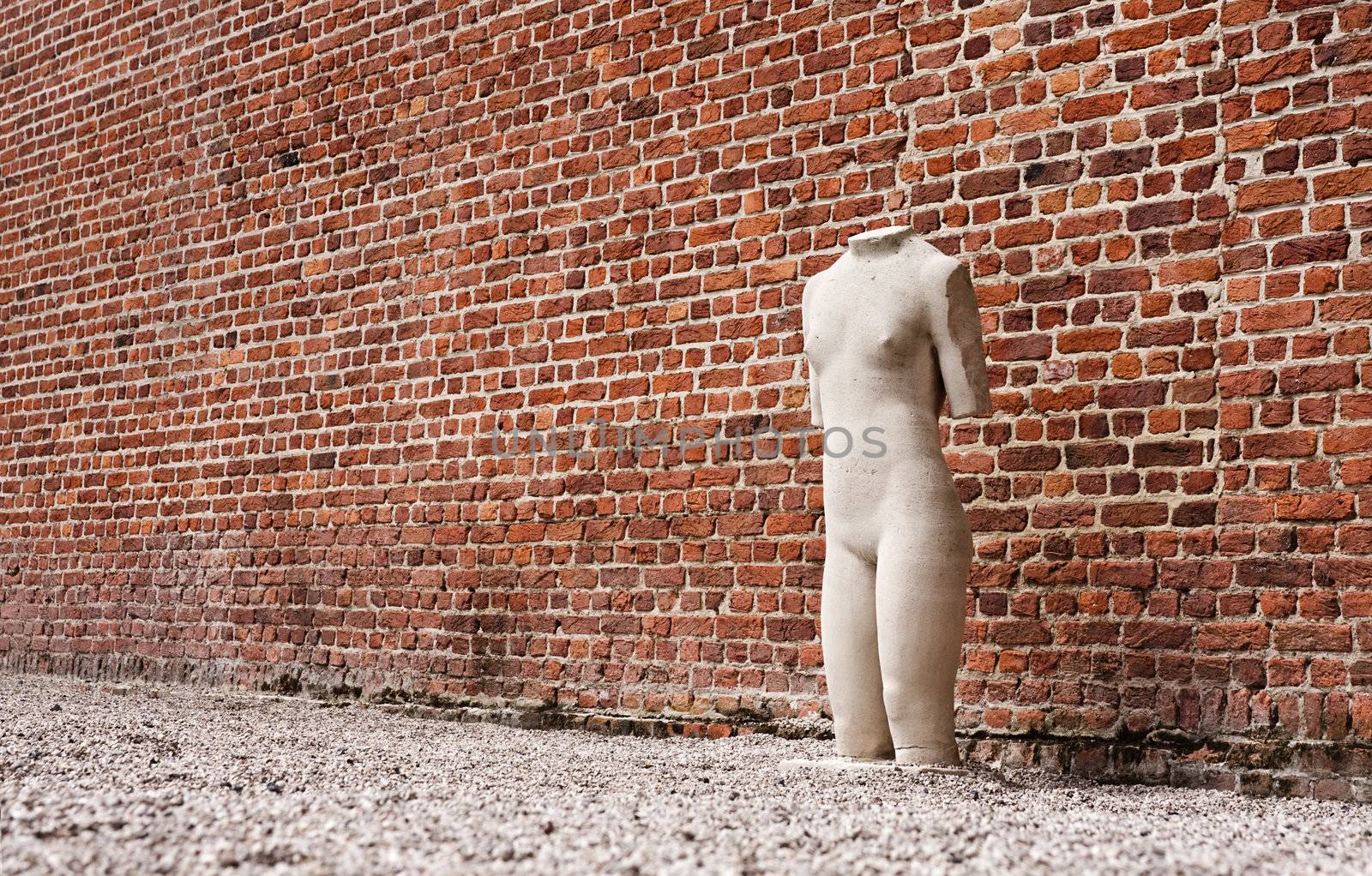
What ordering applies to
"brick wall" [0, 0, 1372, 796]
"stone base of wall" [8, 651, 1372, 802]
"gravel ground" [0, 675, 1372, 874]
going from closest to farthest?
"gravel ground" [0, 675, 1372, 874] < "stone base of wall" [8, 651, 1372, 802] < "brick wall" [0, 0, 1372, 796]

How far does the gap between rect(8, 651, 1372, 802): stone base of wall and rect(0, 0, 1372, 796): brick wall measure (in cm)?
1

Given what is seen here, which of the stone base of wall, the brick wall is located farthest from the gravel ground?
the brick wall

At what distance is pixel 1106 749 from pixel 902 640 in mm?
905

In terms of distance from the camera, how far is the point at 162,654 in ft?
21.7

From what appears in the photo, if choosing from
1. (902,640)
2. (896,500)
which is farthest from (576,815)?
(896,500)

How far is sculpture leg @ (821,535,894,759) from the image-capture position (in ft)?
11.6

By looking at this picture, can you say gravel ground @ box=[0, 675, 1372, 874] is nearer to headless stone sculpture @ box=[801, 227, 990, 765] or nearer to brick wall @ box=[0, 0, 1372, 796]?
headless stone sculpture @ box=[801, 227, 990, 765]

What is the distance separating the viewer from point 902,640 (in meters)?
3.41

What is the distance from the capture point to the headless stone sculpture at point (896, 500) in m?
3.42

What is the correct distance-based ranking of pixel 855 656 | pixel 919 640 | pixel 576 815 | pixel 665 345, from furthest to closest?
1. pixel 665 345
2. pixel 855 656
3. pixel 919 640
4. pixel 576 815

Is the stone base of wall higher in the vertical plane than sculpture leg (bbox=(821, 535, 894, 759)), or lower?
lower

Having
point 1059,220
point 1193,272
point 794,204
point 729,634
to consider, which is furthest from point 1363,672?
point 794,204

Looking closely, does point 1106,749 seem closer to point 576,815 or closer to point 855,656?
point 855,656

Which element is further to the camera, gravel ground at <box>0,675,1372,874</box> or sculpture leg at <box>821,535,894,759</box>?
sculpture leg at <box>821,535,894,759</box>
